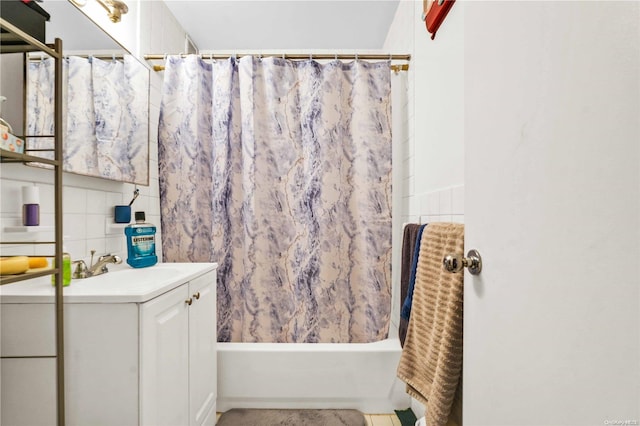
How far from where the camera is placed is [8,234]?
0.99m

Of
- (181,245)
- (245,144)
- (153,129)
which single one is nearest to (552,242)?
(245,144)

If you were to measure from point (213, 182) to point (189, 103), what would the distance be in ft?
1.55

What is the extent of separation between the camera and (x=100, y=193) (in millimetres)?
1436

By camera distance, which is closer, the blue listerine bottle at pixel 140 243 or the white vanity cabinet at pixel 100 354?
the white vanity cabinet at pixel 100 354

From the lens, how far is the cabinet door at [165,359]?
970mm

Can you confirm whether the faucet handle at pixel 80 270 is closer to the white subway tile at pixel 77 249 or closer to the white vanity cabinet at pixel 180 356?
the white subway tile at pixel 77 249

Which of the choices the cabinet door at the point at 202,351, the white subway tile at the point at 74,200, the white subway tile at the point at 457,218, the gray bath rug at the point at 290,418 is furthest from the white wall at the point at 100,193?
the white subway tile at the point at 457,218

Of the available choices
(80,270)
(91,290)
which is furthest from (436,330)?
(80,270)

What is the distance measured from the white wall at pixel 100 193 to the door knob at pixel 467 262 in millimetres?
1219

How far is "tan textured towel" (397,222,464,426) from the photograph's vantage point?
82cm

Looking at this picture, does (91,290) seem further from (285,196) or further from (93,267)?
(285,196)

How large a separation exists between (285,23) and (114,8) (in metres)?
1.10

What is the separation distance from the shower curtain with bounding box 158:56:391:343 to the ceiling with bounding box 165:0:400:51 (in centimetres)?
44

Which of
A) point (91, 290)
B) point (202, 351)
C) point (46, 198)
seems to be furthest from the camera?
point (202, 351)
